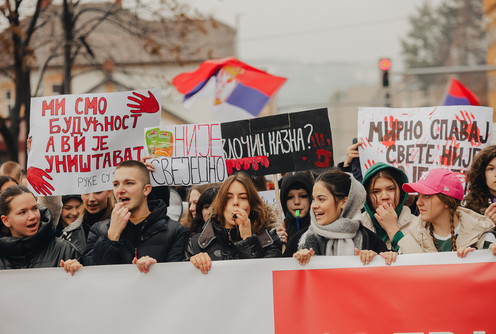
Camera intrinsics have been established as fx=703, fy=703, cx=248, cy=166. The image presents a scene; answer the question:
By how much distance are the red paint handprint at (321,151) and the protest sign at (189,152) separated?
794 mm

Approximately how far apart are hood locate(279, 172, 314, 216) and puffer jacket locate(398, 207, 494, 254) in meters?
1.51

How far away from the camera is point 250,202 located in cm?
496

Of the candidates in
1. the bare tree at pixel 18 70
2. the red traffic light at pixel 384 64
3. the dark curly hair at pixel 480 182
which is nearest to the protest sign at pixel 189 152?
the dark curly hair at pixel 480 182

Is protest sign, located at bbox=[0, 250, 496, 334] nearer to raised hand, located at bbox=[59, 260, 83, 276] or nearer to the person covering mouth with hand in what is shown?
raised hand, located at bbox=[59, 260, 83, 276]

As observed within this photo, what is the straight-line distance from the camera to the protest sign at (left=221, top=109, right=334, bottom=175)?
526 cm

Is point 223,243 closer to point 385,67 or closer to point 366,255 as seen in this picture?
point 366,255

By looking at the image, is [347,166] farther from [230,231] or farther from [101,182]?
[101,182]

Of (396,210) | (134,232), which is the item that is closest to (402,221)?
(396,210)

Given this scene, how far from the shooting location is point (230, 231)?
476 centimetres

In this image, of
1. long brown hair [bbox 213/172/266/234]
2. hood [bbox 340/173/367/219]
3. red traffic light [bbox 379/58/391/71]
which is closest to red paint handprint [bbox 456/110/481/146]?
hood [bbox 340/173/367/219]

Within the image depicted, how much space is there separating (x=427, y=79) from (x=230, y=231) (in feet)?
211

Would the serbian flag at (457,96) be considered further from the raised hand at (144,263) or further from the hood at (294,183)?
the raised hand at (144,263)

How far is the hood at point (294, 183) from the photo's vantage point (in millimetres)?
5891

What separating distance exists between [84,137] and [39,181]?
1.56 ft
